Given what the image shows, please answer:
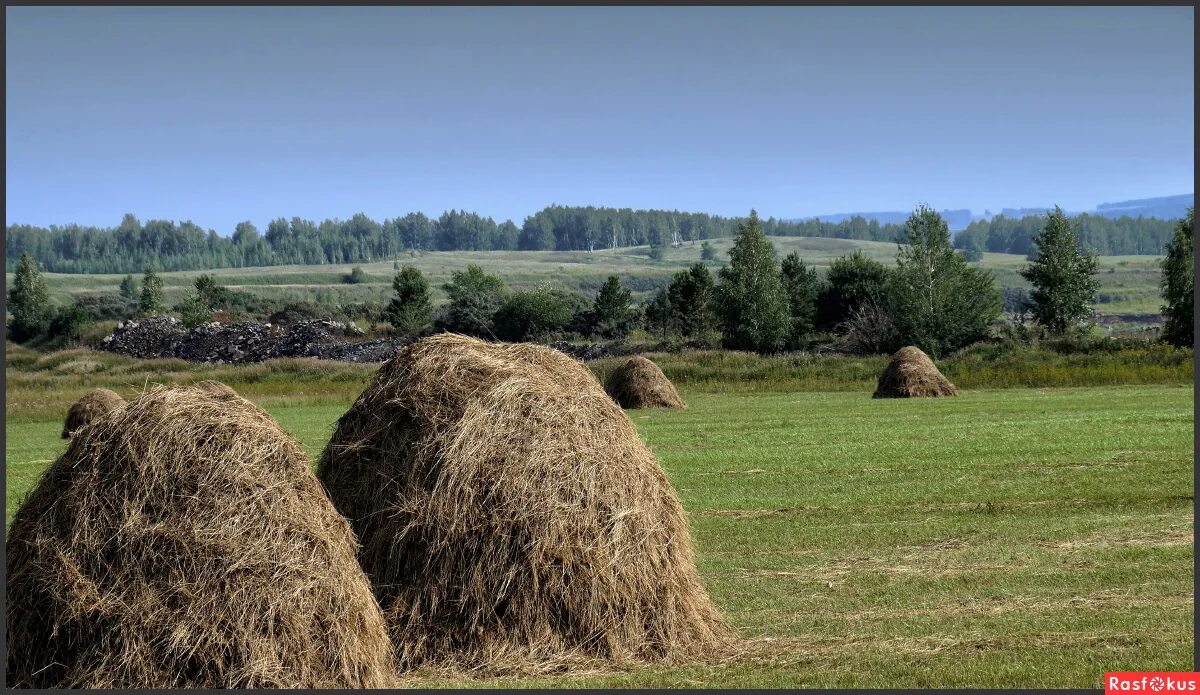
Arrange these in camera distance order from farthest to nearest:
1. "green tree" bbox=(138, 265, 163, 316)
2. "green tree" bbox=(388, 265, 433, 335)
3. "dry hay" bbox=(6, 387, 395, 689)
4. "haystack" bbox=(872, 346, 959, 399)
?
"green tree" bbox=(138, 265, 163, 316) < "green tree" bbox=(388, 265, 433, 335) < "haystack" bbox=(872, 346, 959, 399) < "dry hay" bbox=(6, 387, 395, 689)

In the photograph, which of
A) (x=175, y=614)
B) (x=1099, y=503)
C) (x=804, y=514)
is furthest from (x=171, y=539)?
(x=1099, y=503)

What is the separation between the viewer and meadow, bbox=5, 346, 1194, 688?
11523 mm

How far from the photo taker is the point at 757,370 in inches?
2514

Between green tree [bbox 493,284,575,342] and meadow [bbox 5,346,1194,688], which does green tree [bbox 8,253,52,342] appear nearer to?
green tree [bbox 493,284,575,342]

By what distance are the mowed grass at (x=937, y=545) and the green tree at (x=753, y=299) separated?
64382mm

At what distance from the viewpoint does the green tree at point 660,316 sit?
4675 inches

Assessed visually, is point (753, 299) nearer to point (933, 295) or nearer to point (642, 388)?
point (933, 295)

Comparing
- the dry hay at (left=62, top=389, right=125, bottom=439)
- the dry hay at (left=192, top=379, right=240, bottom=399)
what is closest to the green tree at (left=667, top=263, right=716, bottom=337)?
the dry hay at (left=62, top=389, right=125, bottom=439)

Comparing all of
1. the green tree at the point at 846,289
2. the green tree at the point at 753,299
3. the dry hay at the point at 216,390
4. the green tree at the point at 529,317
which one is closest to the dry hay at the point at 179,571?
the dry hay at the point at 216,390

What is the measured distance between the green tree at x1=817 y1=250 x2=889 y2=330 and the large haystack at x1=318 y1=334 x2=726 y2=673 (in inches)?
3960

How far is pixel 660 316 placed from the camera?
120 meters

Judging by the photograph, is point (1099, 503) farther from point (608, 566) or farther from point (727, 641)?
point (608, 566)

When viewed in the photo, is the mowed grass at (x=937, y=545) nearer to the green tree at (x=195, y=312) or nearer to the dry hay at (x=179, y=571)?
the dry hay at (x=179, y=571)

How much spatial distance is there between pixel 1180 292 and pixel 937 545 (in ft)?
283
